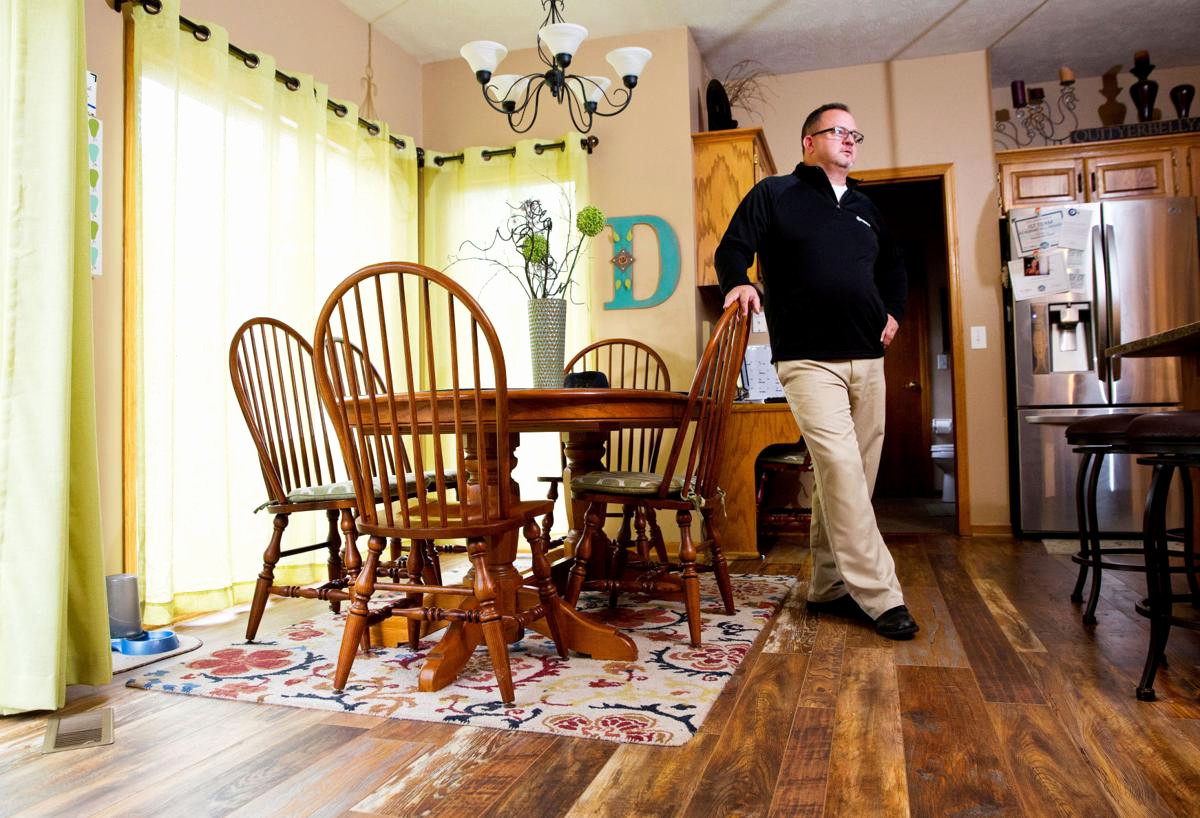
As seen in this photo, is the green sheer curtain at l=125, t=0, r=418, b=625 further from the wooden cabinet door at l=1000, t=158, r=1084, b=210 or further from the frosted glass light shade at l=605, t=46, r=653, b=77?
the wooden cabinet door at l=1000, t=158, r=1084, b=210

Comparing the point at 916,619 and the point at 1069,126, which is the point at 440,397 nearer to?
the point at 916,619


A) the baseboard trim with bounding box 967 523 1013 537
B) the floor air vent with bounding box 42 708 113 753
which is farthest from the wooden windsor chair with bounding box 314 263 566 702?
the baseboard trim with bounding box 967 523 1013 537

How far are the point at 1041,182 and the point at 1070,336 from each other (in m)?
0.87

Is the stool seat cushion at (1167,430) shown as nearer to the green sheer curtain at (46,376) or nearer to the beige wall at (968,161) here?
the green sheer curtain at (46,376)

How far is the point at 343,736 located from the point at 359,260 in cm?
264

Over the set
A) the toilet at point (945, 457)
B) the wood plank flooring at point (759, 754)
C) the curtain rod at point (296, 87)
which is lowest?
the wood plank flooring at point (759, 754)

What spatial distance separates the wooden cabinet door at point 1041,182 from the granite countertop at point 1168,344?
2112 millimetres

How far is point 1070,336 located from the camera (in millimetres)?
4242

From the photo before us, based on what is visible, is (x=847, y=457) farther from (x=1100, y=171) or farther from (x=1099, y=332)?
(x=1100, y=171)

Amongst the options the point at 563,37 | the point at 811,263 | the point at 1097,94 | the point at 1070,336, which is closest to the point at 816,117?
the point at 811,263

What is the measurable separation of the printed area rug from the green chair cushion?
1.34ft

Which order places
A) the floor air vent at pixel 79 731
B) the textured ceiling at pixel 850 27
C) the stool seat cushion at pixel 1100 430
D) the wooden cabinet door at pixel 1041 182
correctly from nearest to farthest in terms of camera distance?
1. the floor air vent at pixel 79 731
2. the stool seat cushion at pixel 1100 430
3. the textured ceiling at pixel 850 27
4. the wooden cabinet door at pixel 1041 182

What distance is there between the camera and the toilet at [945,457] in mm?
5997

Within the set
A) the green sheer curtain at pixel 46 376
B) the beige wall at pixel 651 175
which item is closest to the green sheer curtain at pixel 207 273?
the green sheer curtain at pixel 46 376
